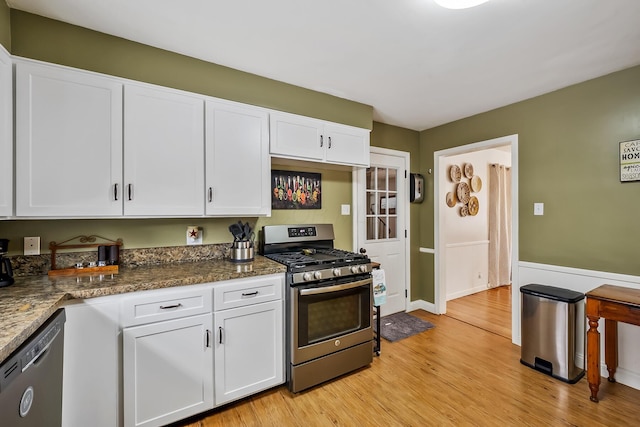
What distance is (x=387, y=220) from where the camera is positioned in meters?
3.72

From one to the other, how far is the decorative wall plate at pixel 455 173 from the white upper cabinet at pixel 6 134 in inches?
179

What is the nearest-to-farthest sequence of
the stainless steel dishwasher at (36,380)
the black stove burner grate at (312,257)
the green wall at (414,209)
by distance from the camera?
the stainless steel dishwasher at (36,380) → the black stove burner grate at (312,257) → the green wall at (414,209)

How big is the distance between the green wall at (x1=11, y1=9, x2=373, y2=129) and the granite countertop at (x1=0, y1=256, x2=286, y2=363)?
1326 mm

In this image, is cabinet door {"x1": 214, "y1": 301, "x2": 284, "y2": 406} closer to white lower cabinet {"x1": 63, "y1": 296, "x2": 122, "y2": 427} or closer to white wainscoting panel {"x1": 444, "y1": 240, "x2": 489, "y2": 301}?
white lower cabinet {"x1": 63, "y1": 296, "x2": 122, "y2": 427}

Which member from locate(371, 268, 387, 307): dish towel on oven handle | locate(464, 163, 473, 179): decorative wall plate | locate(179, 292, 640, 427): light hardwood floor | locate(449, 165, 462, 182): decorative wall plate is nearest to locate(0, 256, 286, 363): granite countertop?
locate(179, 292, 640, 427): light hardwood floor

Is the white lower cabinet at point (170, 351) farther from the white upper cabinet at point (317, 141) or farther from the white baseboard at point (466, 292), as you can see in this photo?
the white baseboard at point (466, 292)

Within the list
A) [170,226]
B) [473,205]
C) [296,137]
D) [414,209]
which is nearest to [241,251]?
[170,226]

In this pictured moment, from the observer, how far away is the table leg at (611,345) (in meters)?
2.32

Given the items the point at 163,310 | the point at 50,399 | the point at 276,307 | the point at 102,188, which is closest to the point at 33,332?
the point at 50,399

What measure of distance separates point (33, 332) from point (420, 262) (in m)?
3.83

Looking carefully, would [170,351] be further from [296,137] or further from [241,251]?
[296,137]

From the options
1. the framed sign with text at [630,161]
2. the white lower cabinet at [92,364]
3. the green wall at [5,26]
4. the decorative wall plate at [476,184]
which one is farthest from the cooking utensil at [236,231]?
the decorative wall plate at [476,184]

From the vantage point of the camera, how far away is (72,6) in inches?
65.3

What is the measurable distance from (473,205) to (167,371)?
4.59 m
